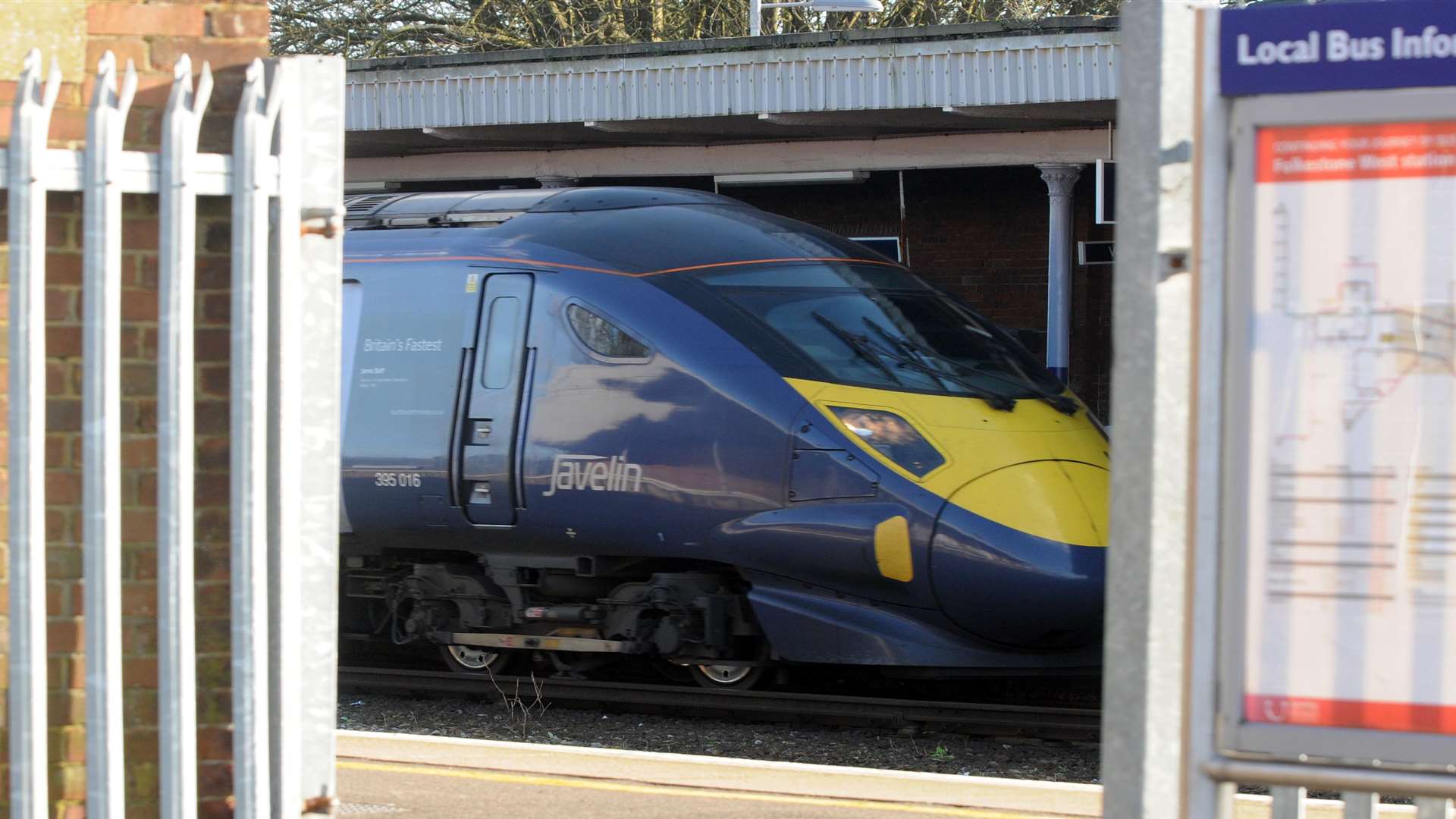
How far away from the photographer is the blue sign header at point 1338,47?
8.10ft

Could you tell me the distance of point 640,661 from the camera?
952 centimetres

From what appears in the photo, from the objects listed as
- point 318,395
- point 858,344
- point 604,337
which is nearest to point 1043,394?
point 858,344

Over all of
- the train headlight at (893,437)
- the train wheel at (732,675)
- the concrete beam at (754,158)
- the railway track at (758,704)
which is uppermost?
the concrete beam at (754,158)

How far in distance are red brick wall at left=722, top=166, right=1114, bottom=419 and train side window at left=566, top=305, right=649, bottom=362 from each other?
24.9 ft

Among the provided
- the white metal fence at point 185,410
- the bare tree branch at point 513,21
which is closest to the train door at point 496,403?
the white metal fence at point 185,410

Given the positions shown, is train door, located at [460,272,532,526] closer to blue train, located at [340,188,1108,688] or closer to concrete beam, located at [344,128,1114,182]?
blue train, located at [340,188,1108,688]

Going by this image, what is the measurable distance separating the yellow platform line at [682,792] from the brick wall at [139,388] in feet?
6.82

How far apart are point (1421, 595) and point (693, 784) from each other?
3338 millimetres

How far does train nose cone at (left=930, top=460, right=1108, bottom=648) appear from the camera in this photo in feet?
23.1

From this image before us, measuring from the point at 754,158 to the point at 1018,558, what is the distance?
7893 millimetres

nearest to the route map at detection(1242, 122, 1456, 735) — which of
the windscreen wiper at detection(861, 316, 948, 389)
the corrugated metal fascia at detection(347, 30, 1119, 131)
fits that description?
the windscreen wiper at detection(861, 316, 948, 389)

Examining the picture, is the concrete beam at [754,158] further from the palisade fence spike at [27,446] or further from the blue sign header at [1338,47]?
the palisade fence spike at [27,446]

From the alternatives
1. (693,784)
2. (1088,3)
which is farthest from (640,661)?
(1088,3)

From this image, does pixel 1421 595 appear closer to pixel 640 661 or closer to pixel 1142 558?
pixel 1142 558
